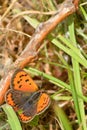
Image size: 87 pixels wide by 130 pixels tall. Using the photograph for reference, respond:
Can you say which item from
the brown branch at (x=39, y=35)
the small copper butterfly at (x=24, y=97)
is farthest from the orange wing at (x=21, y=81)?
the brown branch at (x=39, y=35)

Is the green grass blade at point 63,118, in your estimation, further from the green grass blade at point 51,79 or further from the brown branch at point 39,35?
the brown branch at point 39,35

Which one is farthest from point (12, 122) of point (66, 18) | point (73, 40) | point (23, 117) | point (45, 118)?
point (66, 18)

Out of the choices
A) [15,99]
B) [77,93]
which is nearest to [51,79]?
[77,93]

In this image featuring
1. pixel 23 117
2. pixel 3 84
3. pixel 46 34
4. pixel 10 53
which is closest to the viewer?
pixel 23 117

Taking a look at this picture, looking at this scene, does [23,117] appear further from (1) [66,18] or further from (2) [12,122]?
(1) [66,18]

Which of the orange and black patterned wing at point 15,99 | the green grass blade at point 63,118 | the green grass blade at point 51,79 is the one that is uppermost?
the orange and black patterned wing at point 15,99

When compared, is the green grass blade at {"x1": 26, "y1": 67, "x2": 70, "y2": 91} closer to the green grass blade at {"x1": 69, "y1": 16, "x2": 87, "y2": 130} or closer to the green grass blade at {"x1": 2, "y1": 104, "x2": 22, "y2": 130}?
the green grass blade at {"x1": 69, "y1": 16, "x2": 87, "y2": 130}
